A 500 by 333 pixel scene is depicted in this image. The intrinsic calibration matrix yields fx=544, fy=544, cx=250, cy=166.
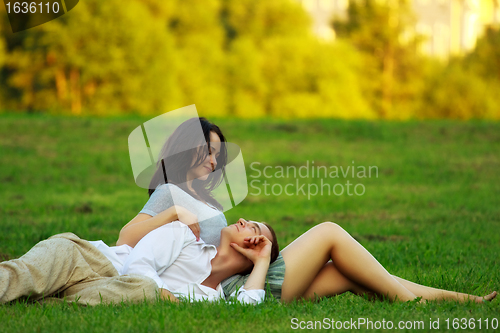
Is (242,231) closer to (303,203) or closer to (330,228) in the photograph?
(330,228)

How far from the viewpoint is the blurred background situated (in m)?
31.0

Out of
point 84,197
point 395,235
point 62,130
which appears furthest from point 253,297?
point 62,130

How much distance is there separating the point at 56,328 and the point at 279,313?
1.37 meters

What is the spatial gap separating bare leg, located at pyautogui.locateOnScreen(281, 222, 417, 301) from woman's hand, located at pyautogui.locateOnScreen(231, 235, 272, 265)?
0.29 meters

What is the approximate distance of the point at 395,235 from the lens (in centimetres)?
785

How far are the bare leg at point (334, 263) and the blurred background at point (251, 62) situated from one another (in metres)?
24.1

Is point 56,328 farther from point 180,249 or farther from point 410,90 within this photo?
point 410,90

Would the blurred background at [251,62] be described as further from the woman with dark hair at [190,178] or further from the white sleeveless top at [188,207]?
the white sleeveless top at [188,207]

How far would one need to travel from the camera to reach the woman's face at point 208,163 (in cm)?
441

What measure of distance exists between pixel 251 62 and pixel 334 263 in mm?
33893

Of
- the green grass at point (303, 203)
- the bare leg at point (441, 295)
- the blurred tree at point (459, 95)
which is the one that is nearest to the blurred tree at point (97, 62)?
the green grass at point (303, 203)

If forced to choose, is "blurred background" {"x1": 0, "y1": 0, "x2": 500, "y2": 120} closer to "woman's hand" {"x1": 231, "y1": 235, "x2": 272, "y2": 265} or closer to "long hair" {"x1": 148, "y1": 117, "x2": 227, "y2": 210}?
"long hair" {"x1": 148, "y1": 117, "x2": 227, "y2": 210}

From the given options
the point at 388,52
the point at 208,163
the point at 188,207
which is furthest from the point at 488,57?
the point at 188,207

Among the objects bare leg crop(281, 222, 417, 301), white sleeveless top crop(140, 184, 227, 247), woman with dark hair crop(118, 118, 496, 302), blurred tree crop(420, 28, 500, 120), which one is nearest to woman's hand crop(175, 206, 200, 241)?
woman with dark hair crop(118, 118, 496, 302)
